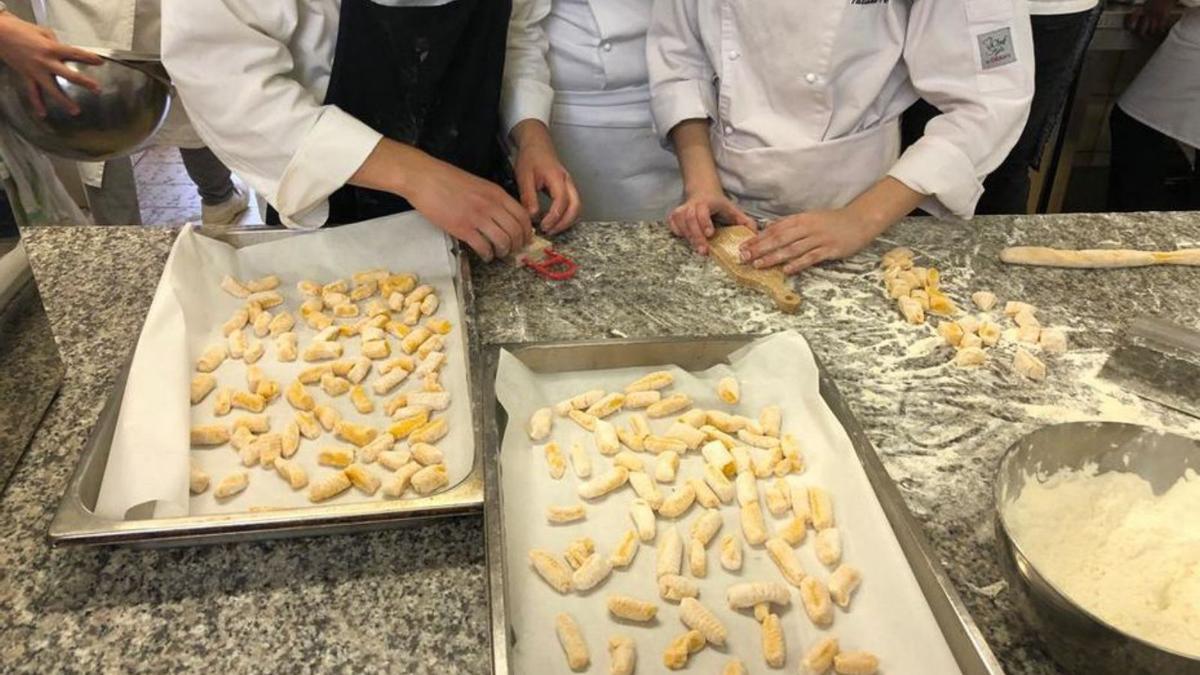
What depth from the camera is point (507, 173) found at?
137 cm

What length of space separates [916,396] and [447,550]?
526 mm

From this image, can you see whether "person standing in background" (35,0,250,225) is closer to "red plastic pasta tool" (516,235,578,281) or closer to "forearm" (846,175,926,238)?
"red plastic pasta tool" (516,235,578,281)

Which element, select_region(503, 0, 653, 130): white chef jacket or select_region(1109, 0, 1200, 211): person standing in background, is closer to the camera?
select_region(503, 0, 653, 130): white chef jacket

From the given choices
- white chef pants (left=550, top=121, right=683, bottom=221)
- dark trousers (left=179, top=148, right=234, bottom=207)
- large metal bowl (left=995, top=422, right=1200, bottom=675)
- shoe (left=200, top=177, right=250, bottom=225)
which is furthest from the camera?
shoe (left=200, top=177, right=250, bottom=225)

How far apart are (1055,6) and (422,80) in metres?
1.28

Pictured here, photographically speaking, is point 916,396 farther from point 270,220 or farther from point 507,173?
point 270,220

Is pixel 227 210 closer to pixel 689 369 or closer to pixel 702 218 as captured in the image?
pixel 702 218

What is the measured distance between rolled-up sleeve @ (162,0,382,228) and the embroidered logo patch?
809 mm

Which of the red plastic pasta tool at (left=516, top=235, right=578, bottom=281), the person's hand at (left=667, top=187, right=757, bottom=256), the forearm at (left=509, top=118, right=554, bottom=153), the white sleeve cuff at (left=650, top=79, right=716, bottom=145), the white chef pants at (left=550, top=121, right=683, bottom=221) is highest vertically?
the white sleeve cuff at (left=650, top=79, right=716, bottom=145)

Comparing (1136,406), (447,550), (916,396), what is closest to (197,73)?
(447,550)

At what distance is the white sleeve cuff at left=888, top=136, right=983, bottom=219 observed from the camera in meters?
1.22

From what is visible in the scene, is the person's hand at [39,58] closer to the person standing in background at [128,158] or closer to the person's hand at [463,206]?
the person standing in background at [128,158]

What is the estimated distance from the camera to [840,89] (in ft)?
4.23

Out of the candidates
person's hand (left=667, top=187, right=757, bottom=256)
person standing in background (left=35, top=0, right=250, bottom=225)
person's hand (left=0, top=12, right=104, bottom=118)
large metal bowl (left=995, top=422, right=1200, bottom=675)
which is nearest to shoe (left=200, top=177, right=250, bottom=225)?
person standing in background (left=35, top=0, right=250, bottom=225)
